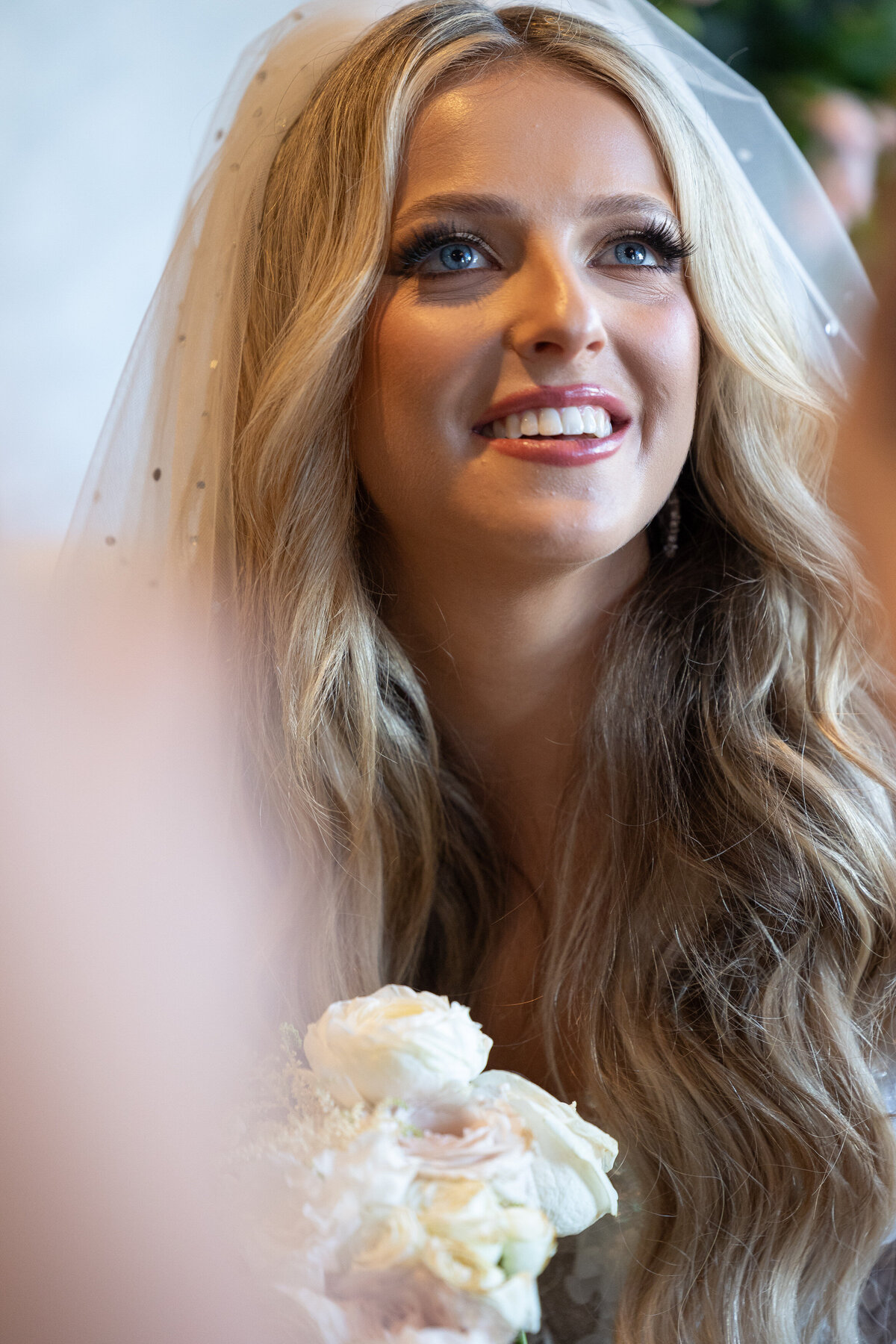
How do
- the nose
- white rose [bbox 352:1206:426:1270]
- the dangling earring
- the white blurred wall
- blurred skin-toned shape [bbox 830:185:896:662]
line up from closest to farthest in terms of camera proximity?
white rose [bbox 352:1206:426:1270]
blurred skin-toned shape [bbox 830:185:896:662]
the nose
the white blurred wall
the dangling earring

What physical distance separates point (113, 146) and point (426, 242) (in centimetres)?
43

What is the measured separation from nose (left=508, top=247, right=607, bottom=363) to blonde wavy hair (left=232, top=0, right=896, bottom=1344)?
147 millimetres

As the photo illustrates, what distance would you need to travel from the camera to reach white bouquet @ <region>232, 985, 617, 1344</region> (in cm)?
53

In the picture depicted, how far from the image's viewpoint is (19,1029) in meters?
0.64

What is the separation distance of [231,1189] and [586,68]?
0.96 m

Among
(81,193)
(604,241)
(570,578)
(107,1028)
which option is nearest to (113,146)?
(81,193)

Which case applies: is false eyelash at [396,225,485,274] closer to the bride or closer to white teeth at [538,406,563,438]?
the bride

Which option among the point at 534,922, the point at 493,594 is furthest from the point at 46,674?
the point at 534,922

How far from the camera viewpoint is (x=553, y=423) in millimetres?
970

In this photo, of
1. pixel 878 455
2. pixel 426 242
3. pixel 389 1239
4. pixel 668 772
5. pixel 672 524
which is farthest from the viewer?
pixel 672 524

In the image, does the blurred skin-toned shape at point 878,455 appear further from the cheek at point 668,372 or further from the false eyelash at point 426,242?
the false eyelash at point 426,242

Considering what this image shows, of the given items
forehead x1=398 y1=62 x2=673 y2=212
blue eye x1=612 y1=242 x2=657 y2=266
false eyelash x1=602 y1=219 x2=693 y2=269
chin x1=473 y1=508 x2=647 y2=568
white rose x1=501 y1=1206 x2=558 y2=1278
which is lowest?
white rose x1=501 y1=1206 x2=558 y2=1278

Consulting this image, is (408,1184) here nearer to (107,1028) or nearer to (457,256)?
(107,1028)

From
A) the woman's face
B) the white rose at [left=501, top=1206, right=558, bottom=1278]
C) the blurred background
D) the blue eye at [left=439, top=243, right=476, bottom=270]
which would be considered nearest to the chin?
the woman's face
